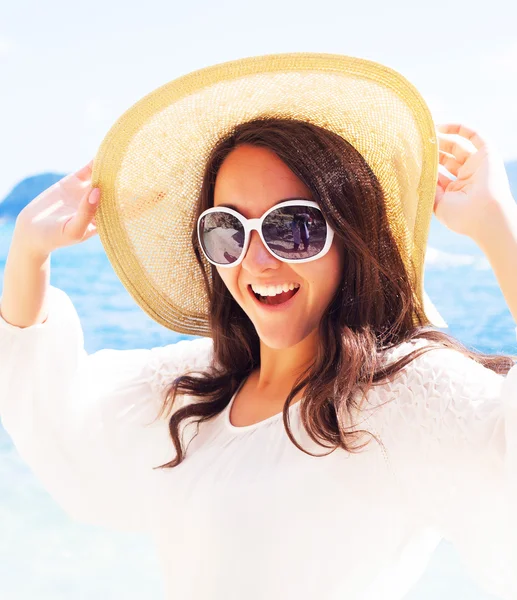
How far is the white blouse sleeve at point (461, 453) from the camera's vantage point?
145 centimetres

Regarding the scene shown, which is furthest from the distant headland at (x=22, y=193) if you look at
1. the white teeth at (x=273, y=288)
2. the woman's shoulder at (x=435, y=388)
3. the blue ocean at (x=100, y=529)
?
the woman's shoulder at (x=435, y=388)

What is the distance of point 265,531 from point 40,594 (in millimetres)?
4387

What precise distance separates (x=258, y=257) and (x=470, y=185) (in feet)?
1.47

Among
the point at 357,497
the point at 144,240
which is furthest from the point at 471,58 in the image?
the point at 357,497

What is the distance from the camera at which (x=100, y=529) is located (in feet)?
20.8

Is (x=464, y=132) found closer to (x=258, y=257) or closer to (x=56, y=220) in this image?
(x=258, y=257)

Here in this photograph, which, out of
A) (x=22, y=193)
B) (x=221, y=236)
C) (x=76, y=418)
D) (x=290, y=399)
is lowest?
(x=22, y=193)

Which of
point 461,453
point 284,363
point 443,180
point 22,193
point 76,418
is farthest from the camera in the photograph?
point 22,193

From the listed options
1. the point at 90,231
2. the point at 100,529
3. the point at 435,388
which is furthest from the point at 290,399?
the point at 100,529

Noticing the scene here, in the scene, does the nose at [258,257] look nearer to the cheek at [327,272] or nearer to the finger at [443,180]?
the cheek at [327,272]

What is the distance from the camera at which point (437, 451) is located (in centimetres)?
154

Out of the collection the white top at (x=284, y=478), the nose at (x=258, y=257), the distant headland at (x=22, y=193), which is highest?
the nose at (x=258, y=257)

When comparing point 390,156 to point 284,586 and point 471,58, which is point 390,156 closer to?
point 284,586

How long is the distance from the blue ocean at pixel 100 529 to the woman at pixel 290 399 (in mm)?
2240
